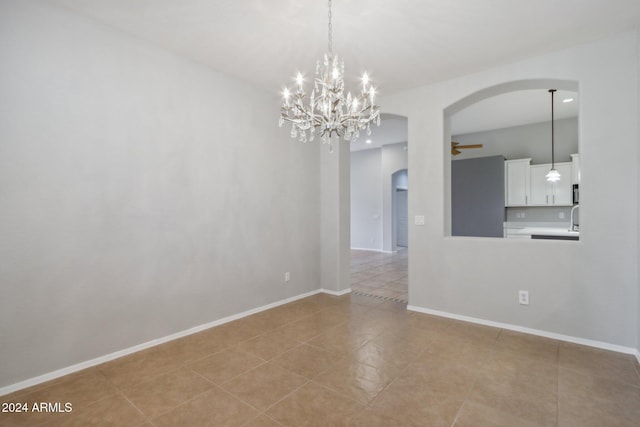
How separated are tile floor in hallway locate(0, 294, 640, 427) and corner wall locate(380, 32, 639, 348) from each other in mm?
293

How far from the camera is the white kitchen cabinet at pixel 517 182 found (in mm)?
5840

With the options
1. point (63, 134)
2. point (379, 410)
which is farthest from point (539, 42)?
point (63, 134)

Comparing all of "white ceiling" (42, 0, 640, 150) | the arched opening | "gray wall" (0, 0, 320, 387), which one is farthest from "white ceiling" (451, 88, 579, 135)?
"gray wall" (0, 0, 320, 387)

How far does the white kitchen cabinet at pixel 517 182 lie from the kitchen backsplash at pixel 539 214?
1.11ft

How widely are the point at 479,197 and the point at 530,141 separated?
1.56 metres

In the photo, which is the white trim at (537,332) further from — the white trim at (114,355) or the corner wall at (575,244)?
the white trim at (114,355)

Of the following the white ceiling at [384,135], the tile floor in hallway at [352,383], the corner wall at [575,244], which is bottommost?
the tile floor in hallway at [352,383]

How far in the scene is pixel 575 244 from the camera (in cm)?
290

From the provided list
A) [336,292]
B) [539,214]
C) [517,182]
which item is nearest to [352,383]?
[336,292]

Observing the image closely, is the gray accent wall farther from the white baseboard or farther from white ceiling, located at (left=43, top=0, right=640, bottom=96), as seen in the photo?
white ceiling, located at (left=43, top=0, right=640, bottom=96)

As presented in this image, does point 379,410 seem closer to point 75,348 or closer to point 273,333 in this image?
point 273,333

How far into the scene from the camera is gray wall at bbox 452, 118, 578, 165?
5.68 metres

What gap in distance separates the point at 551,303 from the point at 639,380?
858mm

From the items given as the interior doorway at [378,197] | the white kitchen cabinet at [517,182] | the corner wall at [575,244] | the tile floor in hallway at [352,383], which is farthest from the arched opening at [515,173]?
the tile floor in hallway at [352,383]
